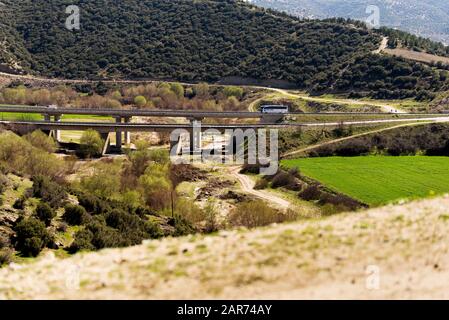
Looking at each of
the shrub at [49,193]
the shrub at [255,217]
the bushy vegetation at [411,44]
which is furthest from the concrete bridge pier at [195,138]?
the bushy vegetation at [411,44]

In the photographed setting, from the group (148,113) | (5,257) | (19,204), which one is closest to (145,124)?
(148,113)

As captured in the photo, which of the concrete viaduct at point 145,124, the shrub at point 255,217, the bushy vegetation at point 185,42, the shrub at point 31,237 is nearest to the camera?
the shrub at point 31,237

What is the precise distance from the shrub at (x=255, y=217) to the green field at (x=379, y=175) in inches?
314

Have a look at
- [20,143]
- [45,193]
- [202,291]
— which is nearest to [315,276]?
[202,291]

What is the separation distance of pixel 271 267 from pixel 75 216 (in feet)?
71.9

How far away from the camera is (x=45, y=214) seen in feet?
102

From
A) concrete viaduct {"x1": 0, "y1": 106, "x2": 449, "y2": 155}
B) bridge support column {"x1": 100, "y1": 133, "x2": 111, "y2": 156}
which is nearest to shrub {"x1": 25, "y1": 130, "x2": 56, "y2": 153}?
concrete viaduct {"x1": 0, "y1": 106, "x2": 449, "y2": 155}

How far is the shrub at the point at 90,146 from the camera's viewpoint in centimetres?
6675

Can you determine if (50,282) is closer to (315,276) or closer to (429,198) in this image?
(315,276)

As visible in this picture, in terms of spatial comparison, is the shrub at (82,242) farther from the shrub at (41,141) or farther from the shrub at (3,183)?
the shrub at (41,141)

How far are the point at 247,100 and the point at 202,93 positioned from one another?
26.7ft

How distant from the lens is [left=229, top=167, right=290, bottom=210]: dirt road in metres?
47.0

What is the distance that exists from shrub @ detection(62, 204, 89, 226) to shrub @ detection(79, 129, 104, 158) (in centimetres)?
3403

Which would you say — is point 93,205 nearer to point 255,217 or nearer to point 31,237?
point 31,237
